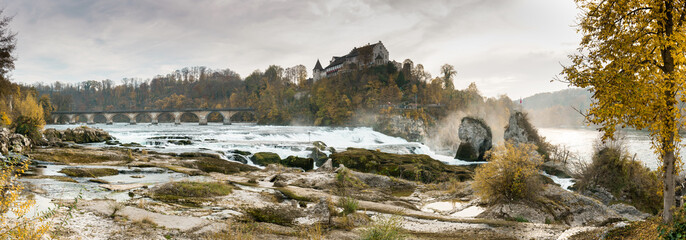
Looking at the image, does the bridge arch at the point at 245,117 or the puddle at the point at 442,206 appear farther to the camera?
the bridge arch at the point at 245,117

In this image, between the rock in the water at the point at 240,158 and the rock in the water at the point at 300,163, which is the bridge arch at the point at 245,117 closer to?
the rock in the water at the point at 240,158

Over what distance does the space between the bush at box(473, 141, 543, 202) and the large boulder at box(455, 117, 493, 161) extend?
97.8ft

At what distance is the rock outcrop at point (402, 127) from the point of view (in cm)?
6390

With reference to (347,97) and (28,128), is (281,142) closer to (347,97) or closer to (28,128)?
(28,128)

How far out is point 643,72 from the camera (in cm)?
579

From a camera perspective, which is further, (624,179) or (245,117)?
(245,117)

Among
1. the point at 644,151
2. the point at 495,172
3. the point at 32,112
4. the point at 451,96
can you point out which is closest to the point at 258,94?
the point at 451,96

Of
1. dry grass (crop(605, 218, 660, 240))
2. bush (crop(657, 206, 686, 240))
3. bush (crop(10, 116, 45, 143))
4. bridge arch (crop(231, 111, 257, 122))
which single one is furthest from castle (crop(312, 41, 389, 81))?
bush (crop(657, 206, 686, 240))

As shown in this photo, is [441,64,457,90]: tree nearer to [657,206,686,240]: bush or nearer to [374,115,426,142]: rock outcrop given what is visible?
[374,115,426,142]: rock outcrop

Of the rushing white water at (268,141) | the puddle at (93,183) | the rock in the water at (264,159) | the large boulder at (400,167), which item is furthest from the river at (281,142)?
the puddle at (93,183)

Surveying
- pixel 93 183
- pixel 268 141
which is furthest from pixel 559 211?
pixel 268 141

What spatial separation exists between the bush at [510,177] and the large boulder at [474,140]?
2982cm

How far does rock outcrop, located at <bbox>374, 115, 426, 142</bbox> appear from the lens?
2516 inches

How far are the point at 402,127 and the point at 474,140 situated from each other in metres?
26.6
